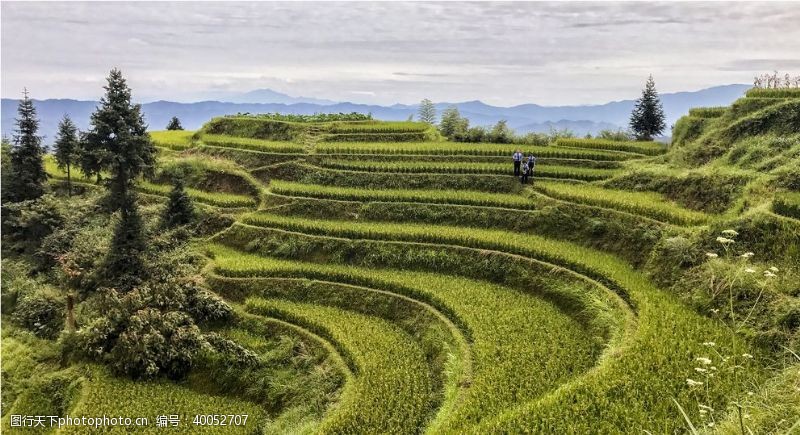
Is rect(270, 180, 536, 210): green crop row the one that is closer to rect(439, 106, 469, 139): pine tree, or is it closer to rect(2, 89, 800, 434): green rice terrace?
rect(2, 89, 800, 434): green rice terrace

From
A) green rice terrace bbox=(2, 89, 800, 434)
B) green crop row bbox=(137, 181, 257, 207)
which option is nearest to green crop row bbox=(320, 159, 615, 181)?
green rice terrace bbox=(2, 89, 800, 434)

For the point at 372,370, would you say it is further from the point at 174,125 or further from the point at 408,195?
the point at 174,125

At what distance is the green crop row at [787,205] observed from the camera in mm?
12531

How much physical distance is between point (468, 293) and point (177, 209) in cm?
1511

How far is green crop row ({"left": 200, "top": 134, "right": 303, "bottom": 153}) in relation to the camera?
2977 centimetres

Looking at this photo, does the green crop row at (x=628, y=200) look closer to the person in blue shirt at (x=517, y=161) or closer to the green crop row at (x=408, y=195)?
the person in blue shirt at (x=517, y=161)

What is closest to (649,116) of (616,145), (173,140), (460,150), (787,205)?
(616,145)

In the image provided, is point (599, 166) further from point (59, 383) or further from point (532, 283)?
point (59, 383)

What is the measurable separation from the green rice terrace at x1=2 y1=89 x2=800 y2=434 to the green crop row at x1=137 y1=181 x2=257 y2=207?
197 mm

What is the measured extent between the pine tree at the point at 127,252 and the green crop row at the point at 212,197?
4.21 m

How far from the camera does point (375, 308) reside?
1664cm

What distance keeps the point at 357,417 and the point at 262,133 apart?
26.2 m

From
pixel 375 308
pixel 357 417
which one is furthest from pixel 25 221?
pixel 357 417

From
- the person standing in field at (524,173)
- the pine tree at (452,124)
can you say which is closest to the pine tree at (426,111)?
the pine tree at (452,124)
